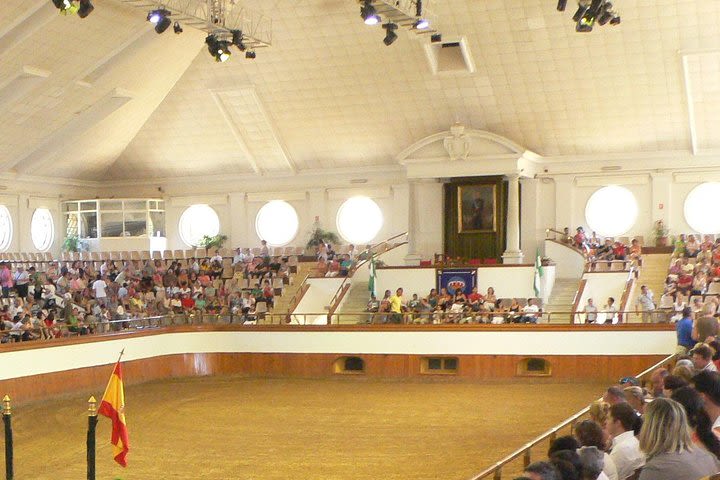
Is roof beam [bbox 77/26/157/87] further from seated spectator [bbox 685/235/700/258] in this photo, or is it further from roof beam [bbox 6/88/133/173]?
seated spectator [bbox 685/235/700/258]

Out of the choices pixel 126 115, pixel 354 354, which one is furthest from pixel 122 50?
pixel 354 354

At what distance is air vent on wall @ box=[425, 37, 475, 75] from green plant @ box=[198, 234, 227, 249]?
1035cm

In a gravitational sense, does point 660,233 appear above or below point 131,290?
above

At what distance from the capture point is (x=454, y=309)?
21594 millimetres

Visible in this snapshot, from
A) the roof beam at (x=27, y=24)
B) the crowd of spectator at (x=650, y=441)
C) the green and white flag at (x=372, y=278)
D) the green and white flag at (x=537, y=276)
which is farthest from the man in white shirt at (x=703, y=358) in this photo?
the green and white flag at (x=372, y=278)

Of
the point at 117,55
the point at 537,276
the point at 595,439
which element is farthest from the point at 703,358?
the point at 117,55

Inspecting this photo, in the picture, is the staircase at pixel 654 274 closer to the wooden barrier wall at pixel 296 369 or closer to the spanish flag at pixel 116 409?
the wooden barrier wall at pixel 296 369

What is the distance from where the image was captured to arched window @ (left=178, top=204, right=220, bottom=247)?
32531 mm

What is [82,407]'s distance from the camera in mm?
17062

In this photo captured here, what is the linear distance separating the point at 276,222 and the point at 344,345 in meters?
11.7

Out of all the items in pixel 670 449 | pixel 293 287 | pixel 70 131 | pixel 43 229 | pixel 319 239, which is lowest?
pixel 293 287

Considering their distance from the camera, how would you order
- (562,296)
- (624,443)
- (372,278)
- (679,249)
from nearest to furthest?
1. (624,443)
2. (679,249)
3. (372,278)
4. (562,296)

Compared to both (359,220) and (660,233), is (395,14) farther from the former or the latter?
(359,220)

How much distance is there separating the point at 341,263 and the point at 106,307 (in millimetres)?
6515
